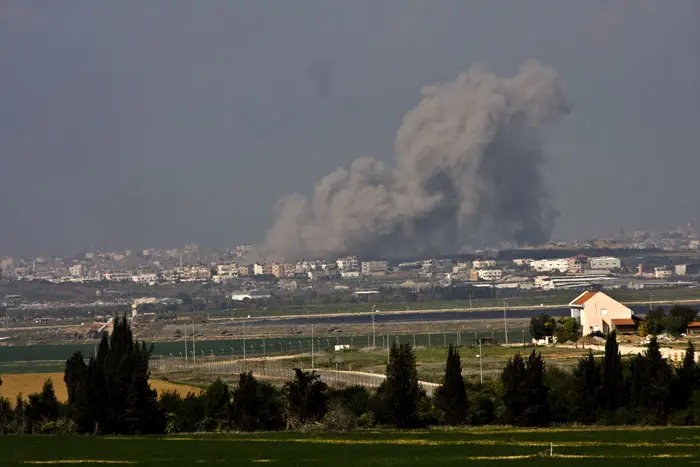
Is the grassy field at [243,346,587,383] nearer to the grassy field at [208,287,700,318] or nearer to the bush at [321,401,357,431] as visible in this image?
the bush at [321,401,357,431]

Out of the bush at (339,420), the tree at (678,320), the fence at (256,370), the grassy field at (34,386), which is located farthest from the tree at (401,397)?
the tree at (678,320)

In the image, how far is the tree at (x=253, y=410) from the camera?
27797 millimetres

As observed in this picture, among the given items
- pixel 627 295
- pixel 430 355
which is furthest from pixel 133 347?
pixel 627 295

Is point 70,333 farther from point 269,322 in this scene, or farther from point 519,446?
point 519,446

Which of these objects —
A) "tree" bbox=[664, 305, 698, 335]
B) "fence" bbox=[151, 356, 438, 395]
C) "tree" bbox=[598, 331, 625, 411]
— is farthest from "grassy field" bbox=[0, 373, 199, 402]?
"tree" bbox=[664, 305, 698, 335]

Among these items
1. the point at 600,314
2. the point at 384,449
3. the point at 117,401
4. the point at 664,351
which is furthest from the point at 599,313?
the point at 384,449

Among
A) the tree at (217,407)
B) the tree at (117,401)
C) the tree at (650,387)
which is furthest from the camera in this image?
the tree at (217,407)

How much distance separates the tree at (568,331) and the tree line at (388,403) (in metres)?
30.0

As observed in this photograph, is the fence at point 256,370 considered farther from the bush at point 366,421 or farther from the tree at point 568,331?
the tree at point 568,331

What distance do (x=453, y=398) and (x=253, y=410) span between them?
4536 mm

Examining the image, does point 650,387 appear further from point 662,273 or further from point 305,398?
point 662,273

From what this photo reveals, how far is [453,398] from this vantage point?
28.4 m

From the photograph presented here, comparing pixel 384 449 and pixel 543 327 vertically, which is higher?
pixel 543 327

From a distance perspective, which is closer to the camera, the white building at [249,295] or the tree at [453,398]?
the tree at [453,398]
